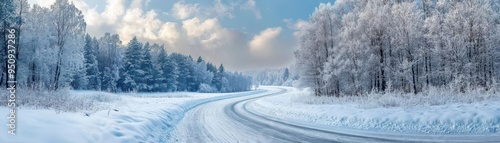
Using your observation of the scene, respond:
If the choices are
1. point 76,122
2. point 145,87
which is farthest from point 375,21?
point 145,87

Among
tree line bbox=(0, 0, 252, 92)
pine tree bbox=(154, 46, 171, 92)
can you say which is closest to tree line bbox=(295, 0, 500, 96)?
tree line bbox=(0, 0, 252, 92)

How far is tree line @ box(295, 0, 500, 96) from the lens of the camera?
23328mm

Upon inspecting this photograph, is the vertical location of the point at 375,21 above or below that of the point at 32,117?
above

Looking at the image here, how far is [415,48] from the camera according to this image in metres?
25.0

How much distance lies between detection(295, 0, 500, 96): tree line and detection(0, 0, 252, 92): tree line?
84.3 feet

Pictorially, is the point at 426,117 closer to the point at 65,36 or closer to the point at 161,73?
the point at 65,36

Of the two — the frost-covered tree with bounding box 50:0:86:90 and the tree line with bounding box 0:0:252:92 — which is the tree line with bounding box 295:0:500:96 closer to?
the tree line with bounding box 0:0:252:92

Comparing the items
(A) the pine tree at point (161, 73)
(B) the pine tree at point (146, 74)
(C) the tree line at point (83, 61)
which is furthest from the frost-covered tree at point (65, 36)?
(A) the pine tree at point (161, 73)

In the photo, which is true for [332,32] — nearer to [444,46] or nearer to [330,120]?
[444,46]

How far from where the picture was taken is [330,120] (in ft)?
46.8

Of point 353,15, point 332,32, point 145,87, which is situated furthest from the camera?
point 145,87

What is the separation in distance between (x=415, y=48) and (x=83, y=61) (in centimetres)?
4868

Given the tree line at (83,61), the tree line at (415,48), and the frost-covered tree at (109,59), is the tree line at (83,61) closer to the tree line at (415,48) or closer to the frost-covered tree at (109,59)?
the frost-covered tree at (109,59)

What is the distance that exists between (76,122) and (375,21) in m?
25.5
